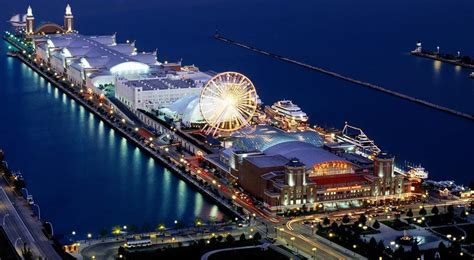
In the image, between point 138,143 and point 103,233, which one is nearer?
point 103,233

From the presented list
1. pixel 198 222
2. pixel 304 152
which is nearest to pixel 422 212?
pixel 304 152

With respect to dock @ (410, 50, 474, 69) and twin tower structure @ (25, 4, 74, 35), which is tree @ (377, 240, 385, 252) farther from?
twin tower structure @ (25, 4, 74, 35)

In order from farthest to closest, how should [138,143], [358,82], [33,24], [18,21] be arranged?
[18,21] → [33,24] → [358,82] → [138,143]

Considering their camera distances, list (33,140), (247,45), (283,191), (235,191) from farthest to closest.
Answer: (247,45) → (33,140) → (235,191) → (283,191)

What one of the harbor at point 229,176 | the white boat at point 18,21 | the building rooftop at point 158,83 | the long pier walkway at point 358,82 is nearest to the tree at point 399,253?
the harbor at point 229,176

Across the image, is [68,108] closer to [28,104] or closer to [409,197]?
[28,104]

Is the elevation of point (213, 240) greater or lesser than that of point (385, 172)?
lesser

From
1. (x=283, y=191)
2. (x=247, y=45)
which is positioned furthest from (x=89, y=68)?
(x=283, y=191)

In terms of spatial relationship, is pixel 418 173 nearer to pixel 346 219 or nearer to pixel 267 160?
pixel 267 160
